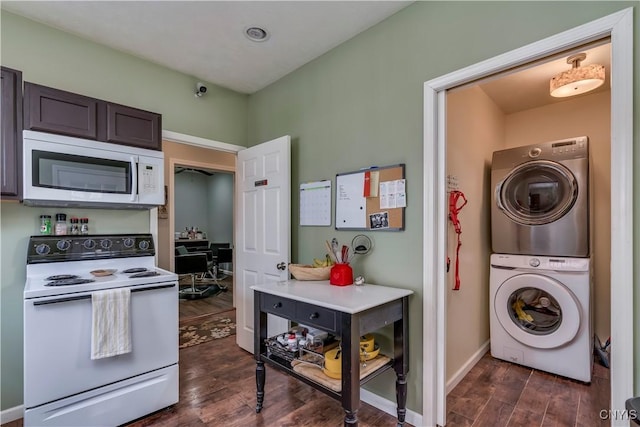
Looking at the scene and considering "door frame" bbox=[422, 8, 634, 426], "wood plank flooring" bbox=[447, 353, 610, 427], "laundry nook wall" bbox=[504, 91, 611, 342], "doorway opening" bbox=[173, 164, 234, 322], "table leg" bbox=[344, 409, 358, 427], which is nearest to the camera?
"door frame" bbox=[422, 8, 634, 426]

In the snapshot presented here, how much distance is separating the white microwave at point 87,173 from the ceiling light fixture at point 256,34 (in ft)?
3.68

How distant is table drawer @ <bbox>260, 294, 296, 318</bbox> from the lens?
182 centimetres

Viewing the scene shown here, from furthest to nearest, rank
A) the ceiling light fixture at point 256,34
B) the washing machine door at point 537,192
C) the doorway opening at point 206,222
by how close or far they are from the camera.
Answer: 1. the doorway opening at point 206,222
2. the washing machine door at point 537,192
3. the ceiling light fixture at point 256,34

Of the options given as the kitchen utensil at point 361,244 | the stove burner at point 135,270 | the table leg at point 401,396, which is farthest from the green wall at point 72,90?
the table leg at point 401,396

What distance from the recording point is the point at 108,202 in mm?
2141

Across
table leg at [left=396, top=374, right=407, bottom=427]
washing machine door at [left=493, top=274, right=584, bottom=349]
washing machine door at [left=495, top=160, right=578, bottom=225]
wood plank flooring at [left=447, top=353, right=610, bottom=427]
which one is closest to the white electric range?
table leg at [left=396, top=374, right=407, bottom=427]

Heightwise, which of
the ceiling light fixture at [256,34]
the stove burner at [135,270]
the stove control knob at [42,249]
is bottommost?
the stove burner at [135,270]

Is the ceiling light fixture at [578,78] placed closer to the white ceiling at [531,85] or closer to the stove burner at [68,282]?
the white ceiling at [531,85]

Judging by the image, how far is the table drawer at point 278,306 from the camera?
5.97 ft

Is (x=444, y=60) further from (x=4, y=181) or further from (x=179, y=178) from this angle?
(x=179, y=178)

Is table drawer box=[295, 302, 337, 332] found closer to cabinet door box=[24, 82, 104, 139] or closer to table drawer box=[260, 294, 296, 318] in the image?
table drawer box=[260, 294, 296, 318]

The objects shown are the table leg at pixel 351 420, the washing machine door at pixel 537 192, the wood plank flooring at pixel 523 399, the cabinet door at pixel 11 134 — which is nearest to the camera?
the table leg at pixel 351 420

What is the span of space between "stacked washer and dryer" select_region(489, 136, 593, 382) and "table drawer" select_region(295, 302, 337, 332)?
194cm

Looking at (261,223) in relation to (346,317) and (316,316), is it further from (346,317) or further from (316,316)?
(346,317)
